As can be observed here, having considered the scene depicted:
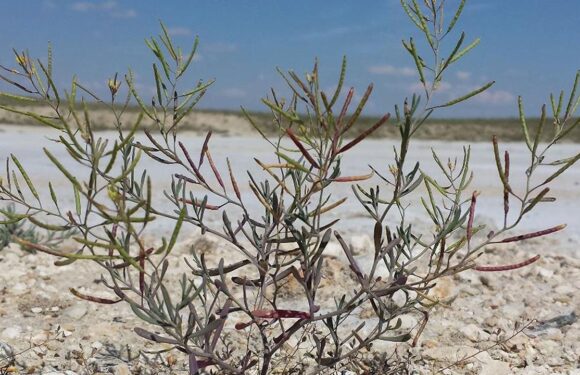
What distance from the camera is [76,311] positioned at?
9.59 ft

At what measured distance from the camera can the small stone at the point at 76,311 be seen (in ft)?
9.50

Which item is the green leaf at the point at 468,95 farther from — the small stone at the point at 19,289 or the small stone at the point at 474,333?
the small stone at the point at 19,289

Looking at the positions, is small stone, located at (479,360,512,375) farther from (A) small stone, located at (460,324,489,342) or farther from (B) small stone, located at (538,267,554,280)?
(B) small stone, located at (538,267,554,280)

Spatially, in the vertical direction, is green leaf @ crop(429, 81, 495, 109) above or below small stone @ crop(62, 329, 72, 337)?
above

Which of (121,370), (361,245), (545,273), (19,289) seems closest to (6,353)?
(121,370)

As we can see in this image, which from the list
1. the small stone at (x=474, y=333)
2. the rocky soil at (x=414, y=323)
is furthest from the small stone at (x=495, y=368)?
the small stone at (x=474, y=333)

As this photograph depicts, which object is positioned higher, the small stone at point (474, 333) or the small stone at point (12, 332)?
the small stone at point (474, 333)

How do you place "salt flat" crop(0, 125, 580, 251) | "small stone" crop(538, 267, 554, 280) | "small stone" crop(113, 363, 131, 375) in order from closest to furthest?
"small stone" crop(113, 363, 131, 375) < "small stone" crop(538, 267, 554, 280) < "salt flat" crop(0, 125, 580, 251)

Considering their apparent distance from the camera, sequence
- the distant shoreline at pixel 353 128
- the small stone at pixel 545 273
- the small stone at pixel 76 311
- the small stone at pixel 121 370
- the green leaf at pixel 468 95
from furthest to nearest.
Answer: the distant shoreline at pixel 353 128, the small stone at pixel 545 273, the small stone at pixel 76 311, the small stone at pixel 121 370, the green leaf at pixel 468 95

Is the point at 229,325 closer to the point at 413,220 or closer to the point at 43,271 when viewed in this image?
the point at 43,271

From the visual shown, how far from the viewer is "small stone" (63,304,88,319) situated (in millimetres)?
2895

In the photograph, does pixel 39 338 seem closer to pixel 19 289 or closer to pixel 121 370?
pixel 121 370

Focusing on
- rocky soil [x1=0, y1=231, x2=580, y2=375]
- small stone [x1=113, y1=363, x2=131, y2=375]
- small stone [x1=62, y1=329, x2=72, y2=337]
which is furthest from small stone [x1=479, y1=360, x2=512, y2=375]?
small stone [x1=62, y1=329, x2=72, y2=337]

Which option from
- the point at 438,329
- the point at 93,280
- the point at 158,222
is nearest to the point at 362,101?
the point at 438,329
